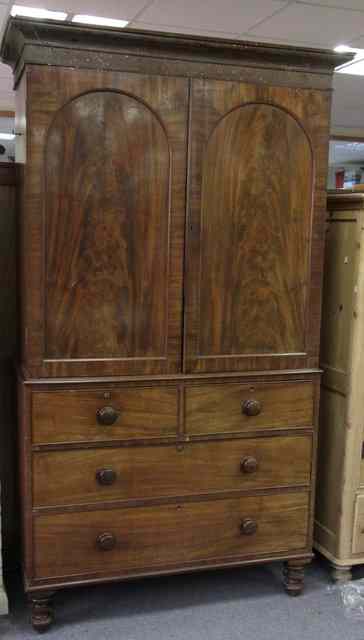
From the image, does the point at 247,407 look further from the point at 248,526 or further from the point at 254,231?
the point at 254,231

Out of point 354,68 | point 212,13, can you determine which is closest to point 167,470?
point 212,13

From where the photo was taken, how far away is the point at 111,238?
1986 millimetres

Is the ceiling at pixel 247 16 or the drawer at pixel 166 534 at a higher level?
the ceiling at pixel 247 16

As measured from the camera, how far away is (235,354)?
215 centimetres

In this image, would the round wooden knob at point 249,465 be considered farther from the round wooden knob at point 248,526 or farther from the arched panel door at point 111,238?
the arched panel door at point 111,238

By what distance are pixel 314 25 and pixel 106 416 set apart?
369cm

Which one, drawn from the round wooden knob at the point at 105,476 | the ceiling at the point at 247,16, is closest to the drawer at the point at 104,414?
the round wooden knob at the point at 105,476

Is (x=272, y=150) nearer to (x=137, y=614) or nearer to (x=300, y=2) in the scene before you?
(x=137, y=614)

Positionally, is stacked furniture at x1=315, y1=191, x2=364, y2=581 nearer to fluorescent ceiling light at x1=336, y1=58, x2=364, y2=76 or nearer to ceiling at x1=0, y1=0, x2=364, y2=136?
ceiling at x1=0, y1=0, x2=364, y2=136

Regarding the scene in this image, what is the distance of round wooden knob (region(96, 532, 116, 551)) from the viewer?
205 centimetres

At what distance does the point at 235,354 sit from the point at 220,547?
668 mm

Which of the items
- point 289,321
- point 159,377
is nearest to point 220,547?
point 159,377

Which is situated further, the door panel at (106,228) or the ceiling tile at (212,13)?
the ceiling tile at (212,13)

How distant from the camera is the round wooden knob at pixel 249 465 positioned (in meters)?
2.18
